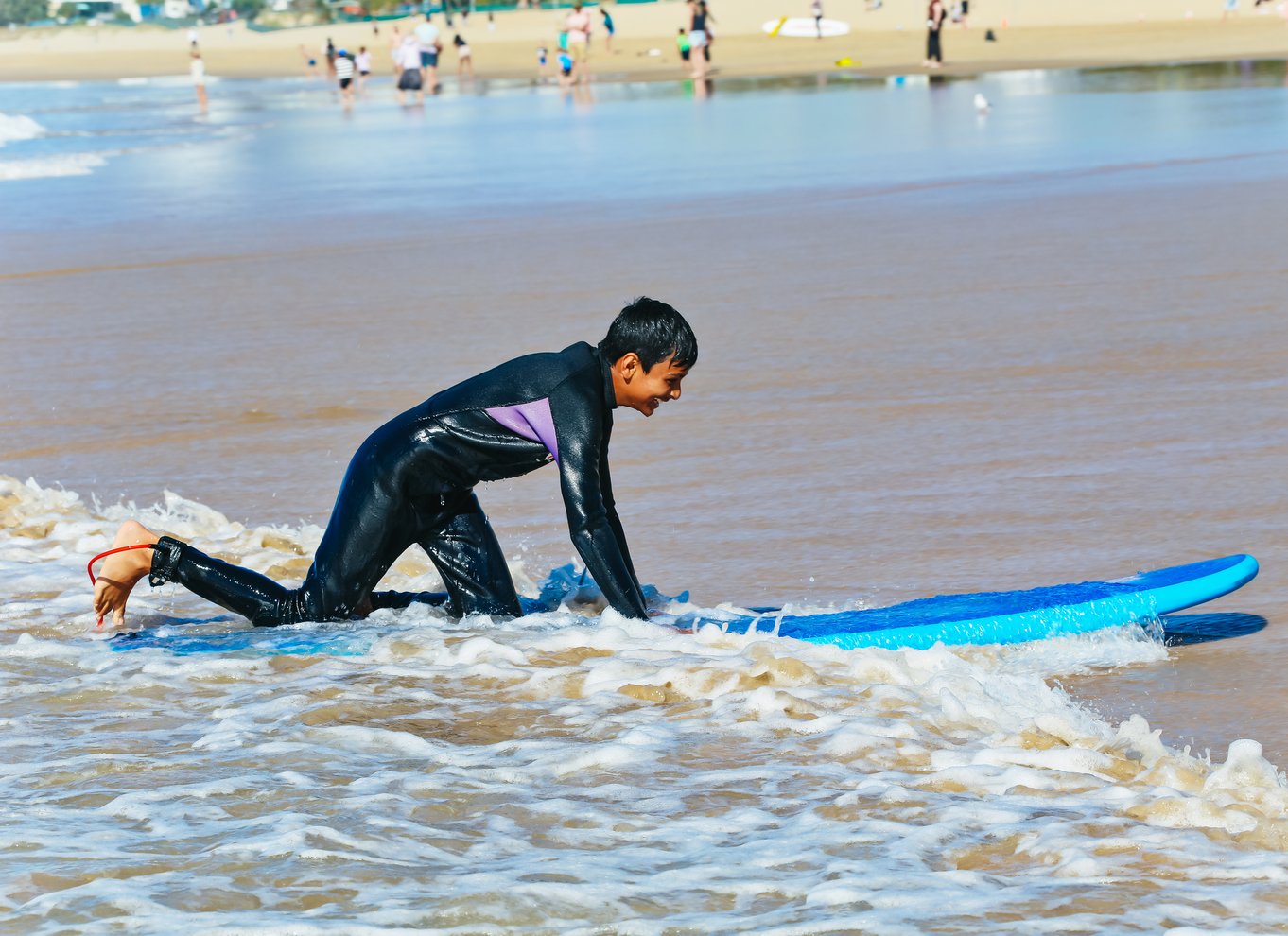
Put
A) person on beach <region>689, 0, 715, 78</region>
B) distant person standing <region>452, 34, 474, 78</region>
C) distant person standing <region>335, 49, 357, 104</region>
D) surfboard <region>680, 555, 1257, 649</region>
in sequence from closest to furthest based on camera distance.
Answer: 1. surfboard <region>680, 555, 1257, 649</region>
2. distant person standing <region>335, 49, 357, 104</region>
3. person on beach <region>689, 0, 715, 78</region>
4. distant person standing <region>452, 34, 474, 78</region>

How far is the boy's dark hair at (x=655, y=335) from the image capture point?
5121 millimetres

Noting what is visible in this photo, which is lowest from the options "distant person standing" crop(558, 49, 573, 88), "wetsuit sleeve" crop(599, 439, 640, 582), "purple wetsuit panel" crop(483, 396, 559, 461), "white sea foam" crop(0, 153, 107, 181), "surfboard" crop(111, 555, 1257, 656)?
"surfboard" crop(111, 555, 1257, 656)

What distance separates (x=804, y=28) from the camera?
64.1 metres

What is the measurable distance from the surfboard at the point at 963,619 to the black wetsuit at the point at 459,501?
6.4 inches

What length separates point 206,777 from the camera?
4527mm

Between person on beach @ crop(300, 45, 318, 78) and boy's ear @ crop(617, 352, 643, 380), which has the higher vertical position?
person on beach @ crop(300, 45, 318, 78)

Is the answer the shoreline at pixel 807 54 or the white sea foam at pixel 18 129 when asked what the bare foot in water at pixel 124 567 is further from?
the shoreline at pixel 807 54

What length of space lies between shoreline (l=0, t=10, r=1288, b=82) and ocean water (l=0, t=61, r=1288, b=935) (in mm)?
29710

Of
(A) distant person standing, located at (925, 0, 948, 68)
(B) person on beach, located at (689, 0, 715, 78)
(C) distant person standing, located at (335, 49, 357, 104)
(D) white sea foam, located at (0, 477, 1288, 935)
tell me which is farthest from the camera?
(B) person on beach, located at (689, 0, 715, 78)

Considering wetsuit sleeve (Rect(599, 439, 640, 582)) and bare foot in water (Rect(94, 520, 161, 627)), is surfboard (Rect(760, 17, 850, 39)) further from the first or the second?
wetsuit sleeve (Rect(599, 439, 640, 582))

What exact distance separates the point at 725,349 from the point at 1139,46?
1646 inches

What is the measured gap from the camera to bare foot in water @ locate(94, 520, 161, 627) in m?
5.84

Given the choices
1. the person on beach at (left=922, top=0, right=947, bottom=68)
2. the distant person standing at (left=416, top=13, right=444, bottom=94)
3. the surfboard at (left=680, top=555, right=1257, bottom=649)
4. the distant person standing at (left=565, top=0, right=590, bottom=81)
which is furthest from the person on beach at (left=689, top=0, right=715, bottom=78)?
the surfboard at (left=680, top=555, right=1257, bottom=649)

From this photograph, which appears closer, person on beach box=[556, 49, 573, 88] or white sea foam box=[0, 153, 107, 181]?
white sea foam box=[0, 153, 107, 181]
